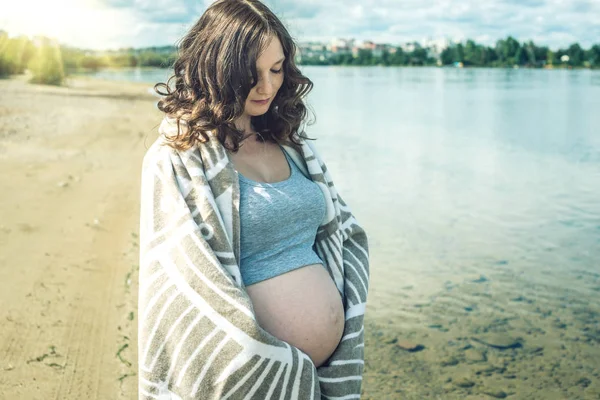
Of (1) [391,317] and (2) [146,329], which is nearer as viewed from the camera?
(2) [146,329]

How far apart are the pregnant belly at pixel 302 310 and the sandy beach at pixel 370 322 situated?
942mm

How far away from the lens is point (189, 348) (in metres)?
2.01

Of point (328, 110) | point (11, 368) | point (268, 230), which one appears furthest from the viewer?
point (328, 110)

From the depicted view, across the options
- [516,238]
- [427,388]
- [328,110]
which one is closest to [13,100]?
[328,110]

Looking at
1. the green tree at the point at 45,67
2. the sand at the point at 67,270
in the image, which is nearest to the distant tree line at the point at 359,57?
the green tree at the point at 45,67

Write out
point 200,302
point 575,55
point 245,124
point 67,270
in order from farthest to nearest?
point 575,55 < point 67,270 < point 245,124 < point 200,302

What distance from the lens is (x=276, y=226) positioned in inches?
88.7

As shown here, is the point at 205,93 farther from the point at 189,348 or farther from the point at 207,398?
the point at 207,398

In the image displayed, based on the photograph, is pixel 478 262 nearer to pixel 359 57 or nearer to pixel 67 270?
pixel 67 270

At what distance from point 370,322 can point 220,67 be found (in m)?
3.04

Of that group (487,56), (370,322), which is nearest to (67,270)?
(370,322)

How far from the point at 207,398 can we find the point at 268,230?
1.93ft

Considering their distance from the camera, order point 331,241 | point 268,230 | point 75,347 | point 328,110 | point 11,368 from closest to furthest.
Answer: point 268,230
point 331,241
point 11,368
point 75,347
point 328,110

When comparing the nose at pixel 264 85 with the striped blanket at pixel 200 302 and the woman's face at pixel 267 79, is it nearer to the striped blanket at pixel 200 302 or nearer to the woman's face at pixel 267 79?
the woman's face at pixel 267 79
